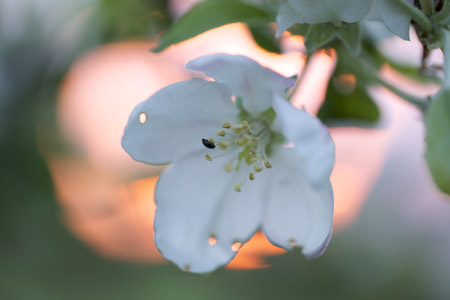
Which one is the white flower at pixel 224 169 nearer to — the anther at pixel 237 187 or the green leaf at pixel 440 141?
the anther at pixel 237 187

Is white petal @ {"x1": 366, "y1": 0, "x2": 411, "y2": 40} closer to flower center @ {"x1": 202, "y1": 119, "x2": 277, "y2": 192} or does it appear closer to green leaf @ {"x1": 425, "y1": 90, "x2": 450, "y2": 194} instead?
green leaf @ {"x1": 425, "y1": 90, "x2": 450, "y2": 194}

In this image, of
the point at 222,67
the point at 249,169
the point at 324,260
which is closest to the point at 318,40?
the point at 222,67

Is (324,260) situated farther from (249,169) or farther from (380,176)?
(249,169)

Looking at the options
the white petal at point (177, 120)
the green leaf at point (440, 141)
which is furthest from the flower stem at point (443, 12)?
the white petal at point (177, 120)

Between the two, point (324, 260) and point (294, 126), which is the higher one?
point (294, 126)

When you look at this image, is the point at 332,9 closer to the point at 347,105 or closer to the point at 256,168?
the point at 256,168

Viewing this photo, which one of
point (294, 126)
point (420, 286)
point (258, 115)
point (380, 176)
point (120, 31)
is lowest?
point (420, 286)

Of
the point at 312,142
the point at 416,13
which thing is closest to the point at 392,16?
the point at 416,13
